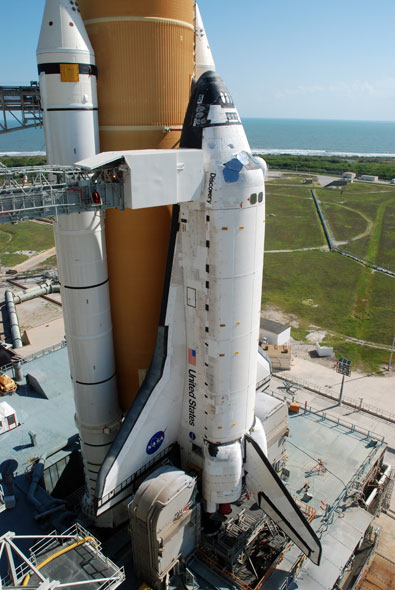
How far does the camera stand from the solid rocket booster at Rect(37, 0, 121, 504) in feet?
40.9

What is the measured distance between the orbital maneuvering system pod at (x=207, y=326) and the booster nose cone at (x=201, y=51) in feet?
0.15

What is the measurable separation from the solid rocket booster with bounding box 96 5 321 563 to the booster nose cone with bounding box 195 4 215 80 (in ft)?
10.0

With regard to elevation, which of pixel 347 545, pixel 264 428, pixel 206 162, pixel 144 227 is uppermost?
pixel 206 162

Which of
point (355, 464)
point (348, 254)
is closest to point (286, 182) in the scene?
point (348, 254)

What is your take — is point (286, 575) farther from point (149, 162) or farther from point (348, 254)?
point (348, 254)

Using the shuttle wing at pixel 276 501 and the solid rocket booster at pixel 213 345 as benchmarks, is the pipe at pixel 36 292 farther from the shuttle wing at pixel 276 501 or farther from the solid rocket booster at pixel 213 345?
the shuttle wing at pixel 276 501

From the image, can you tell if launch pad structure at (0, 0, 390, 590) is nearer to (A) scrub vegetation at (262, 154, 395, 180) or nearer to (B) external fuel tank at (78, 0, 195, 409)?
(B) external fuel tank at (78, 0, 195, 409)

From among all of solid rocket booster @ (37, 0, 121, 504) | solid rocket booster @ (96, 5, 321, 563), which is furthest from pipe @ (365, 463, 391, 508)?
solid rocket booster @ (37, 0, 121, 504)

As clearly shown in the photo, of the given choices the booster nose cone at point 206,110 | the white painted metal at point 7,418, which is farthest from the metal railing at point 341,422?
the booster nose cone at point 206,110

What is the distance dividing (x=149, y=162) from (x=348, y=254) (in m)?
52.7

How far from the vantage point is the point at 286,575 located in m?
16.0

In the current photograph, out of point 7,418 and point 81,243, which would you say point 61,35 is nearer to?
point 81,243

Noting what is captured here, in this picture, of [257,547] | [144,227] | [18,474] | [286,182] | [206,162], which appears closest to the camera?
[206,162]

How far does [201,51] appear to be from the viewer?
16312 millimetres
